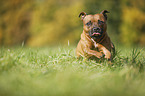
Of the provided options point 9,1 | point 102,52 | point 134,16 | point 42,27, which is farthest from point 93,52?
point 9,1

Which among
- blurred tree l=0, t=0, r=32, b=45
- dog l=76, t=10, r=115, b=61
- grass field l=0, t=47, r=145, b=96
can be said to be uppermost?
blurred tree l=0, t=0, r=32, b=45

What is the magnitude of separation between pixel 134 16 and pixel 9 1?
1851cm

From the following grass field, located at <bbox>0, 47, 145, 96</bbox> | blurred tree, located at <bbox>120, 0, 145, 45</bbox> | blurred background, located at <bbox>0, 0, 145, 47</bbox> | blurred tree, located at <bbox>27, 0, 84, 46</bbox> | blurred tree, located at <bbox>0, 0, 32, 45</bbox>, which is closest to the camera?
grass field, located at <bbox>0, 47, 145, 96</bbox>

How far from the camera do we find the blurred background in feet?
55.6

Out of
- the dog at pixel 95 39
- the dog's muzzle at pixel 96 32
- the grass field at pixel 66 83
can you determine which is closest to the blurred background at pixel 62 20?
the dog at pixel 95 39

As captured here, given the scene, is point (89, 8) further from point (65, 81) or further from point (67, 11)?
point (65, 81)

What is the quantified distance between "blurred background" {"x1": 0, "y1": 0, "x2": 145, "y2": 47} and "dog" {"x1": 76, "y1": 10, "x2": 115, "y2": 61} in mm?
9383

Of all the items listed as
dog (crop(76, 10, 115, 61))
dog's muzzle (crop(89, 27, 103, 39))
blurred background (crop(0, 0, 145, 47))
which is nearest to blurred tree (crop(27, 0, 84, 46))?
blurred background (crop(0, 0, 145, 47))

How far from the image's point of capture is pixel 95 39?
3770 mm

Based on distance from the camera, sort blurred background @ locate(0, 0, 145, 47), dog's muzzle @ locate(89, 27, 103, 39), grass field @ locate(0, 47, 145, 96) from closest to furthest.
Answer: grass field @ locate(0, 47, 145, 96)
dog's muzzle @ locate(89, 27, 103, 39)
blurred background @ locate(0, 0, 145, 47)

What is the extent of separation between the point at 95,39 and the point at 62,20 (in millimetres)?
17595

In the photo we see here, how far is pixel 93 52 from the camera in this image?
3.76 metres

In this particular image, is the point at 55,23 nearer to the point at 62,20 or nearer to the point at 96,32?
the point at 62,20

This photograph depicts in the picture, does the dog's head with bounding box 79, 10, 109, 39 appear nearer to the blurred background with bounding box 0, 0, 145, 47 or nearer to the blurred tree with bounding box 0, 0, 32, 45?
the blurred background with bounding box 0, 0, 145, 47
